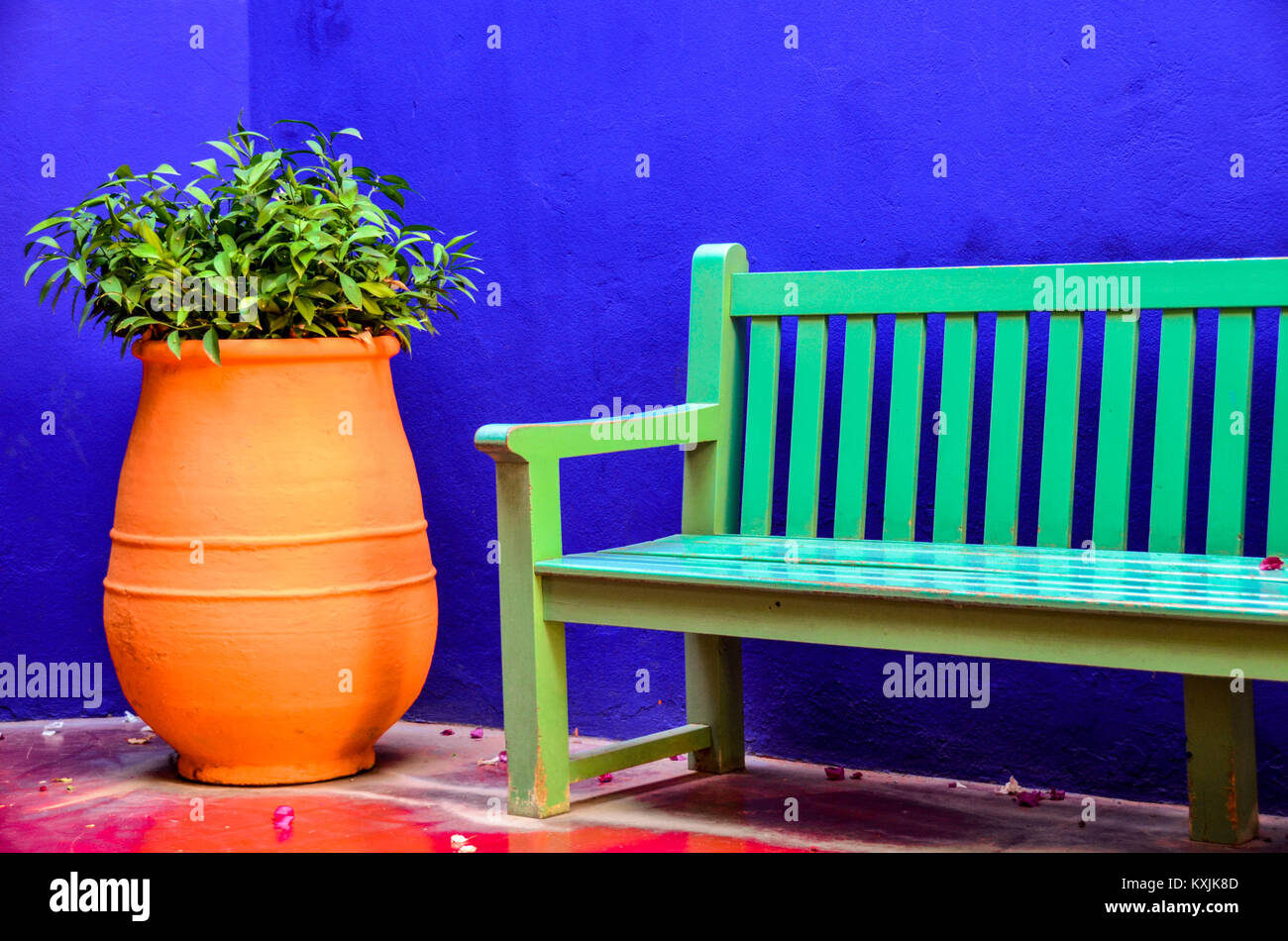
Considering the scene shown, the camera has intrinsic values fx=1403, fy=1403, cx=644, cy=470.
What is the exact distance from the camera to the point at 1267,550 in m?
2.37

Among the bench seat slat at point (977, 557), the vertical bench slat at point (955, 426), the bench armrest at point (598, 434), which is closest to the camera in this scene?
the bench seat slat at point (977, 557)

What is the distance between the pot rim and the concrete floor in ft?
2.82

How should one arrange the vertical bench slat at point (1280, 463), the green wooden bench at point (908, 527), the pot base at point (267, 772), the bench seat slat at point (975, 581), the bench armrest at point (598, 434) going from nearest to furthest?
the bench seat slat at point (975, 581) < the green wooden bench at point (908, 527) < the vertical bench slat at point (1280, 463) < the bench armrest at point (598, 434) < the pot base at point (267, 772)

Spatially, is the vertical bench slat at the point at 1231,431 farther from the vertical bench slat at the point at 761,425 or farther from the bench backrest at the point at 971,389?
the vertical bench slat at the point at 761,425

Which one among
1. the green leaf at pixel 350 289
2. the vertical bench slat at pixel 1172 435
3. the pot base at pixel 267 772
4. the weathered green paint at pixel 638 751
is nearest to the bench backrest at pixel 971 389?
the vertical bench slat at pixel 1172 435

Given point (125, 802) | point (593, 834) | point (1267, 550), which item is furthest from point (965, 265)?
point (125, 802)

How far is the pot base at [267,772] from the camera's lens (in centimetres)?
282

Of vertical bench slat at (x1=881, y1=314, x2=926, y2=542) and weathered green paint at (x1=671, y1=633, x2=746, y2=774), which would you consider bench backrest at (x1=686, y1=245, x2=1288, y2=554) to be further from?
weathered green paint at (x1=671, y1=633, x2=746, y2=774)

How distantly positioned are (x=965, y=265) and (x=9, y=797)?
85.6 inches

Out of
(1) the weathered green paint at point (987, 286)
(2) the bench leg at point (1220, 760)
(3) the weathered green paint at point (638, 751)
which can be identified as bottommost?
(3) the weathered green paint at point (638, 751)

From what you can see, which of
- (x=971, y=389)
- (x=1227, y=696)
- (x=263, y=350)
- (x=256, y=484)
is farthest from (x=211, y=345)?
(x=1227, y=696)

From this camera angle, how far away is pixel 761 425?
2828 millimetres

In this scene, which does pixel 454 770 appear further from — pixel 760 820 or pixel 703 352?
pixel 703 352

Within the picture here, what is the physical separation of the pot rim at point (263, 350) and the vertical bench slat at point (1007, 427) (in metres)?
1.26
